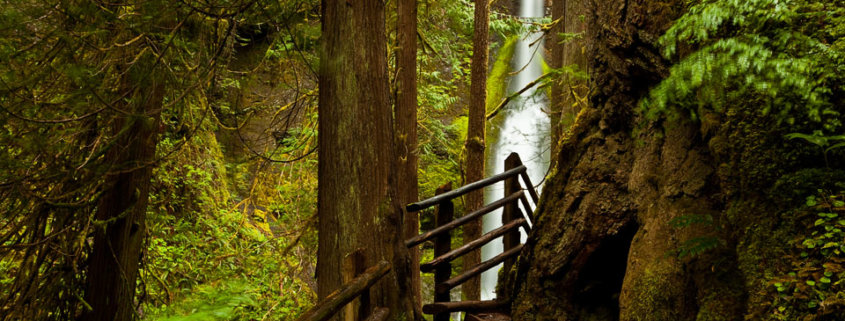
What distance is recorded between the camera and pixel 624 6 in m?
4.30

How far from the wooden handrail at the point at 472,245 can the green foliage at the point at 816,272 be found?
3.41 m

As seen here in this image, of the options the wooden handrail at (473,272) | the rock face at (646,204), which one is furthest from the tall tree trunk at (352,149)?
the rock face at (646,204)

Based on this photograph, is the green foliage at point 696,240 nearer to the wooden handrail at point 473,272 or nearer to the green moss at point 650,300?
the green moss at point 650,300

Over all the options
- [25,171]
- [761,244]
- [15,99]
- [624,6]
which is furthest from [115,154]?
[761,244]

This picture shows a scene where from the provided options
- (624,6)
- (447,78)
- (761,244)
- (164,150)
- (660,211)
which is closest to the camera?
(761,244)

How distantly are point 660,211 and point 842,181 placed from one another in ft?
4.15

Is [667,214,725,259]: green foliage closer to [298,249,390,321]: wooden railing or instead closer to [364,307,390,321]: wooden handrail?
[298,249,390,321]: wooden railing

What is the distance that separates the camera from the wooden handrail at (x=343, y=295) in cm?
264

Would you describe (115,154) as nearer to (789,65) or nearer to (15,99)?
(15,99)

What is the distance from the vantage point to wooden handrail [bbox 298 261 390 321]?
2639 millimetres

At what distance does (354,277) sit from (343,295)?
506 mm

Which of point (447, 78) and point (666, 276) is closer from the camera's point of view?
point (666, 276)

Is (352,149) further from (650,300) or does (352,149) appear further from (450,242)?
(650,300)

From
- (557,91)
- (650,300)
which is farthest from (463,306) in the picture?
(557,91)
